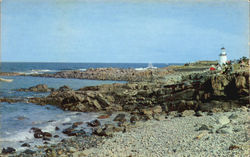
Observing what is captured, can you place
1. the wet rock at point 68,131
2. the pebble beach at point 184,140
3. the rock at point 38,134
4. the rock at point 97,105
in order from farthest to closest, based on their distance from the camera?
the rock at point 97,105
the wet rock at point 68,131
the rock at point 38,134
the pebble beach at point 184,140

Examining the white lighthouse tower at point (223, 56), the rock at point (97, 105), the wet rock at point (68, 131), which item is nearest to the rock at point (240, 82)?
the rock at point (97, 105)

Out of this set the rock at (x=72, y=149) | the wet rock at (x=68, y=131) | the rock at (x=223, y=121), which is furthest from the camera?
the wet rock at (x=68, y=131)

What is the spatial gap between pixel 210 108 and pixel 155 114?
327 centimetres

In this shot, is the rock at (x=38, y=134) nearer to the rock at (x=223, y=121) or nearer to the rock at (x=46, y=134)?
the rock at (x=46, y=134)

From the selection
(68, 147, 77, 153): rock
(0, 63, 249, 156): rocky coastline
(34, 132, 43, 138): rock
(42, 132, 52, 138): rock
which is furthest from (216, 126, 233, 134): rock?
(34, 132, 43, 138): rock

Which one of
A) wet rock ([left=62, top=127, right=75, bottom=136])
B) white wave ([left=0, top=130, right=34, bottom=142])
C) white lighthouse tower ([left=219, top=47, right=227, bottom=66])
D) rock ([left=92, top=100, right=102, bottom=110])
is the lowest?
white wave ([left=0, top=130, right=34, bottom=142])

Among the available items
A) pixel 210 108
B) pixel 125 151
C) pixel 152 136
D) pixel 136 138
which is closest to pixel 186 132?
pixel 152 136

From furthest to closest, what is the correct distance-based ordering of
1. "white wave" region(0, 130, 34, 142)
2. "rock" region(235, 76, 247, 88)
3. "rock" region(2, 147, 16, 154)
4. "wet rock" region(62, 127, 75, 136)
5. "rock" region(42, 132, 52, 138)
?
"rock" region(235, 76, 247, 88), "wet rock" region(62, 127, 75, 136), "rock" region(42, 132, 52, 138), "white wave" region(0, 130, 34, 142), "rock" region(2, 147, 16, 154)

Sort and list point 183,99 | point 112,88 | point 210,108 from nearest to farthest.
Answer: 1. point 210,108
2. point 183,99
3. point 112,88

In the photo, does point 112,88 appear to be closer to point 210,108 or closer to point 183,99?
point 183,99

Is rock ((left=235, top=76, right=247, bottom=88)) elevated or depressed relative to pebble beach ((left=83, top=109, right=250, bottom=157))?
elevated

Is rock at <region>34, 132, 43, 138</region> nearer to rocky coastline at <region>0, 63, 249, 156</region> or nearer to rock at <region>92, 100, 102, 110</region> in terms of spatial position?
rocky coastline at <region>0, 63, 249, 156</region>

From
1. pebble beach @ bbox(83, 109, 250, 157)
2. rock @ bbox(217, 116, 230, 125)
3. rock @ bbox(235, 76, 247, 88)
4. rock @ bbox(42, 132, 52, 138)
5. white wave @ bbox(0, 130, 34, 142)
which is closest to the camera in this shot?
pebble beach @ bbox(83, 109, 250, 157)

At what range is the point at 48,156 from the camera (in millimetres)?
9438
